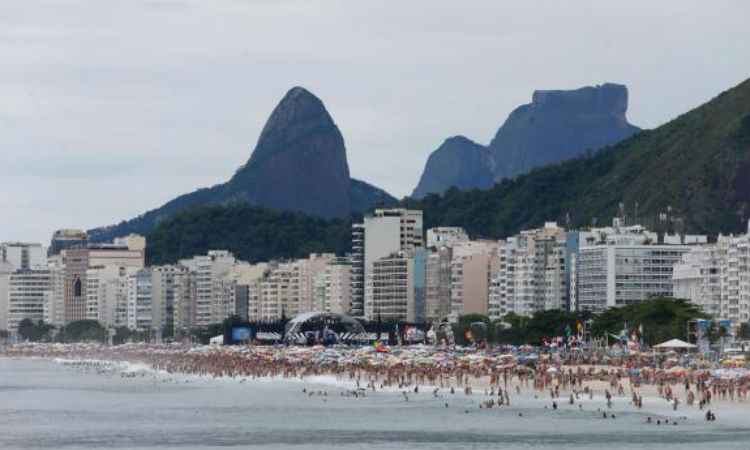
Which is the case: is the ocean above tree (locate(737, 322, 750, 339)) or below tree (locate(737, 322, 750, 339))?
below

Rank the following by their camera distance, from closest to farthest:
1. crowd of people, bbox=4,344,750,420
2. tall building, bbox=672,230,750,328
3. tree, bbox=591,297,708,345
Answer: crowd of people, bbox=4,344,750,420 < tree, bbox=591,297,708,345 < tall building, bbox=672,230,750,328

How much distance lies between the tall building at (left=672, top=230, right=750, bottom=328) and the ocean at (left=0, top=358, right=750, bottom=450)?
63973 mm

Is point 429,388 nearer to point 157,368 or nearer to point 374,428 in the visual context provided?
point 374,428

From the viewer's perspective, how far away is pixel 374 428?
87.4m

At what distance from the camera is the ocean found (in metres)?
79.1

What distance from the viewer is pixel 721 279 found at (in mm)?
183250

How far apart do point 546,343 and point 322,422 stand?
3225 inches

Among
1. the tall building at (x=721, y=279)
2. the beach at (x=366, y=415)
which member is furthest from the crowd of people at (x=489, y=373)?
the tall building at (x=721, y=279)

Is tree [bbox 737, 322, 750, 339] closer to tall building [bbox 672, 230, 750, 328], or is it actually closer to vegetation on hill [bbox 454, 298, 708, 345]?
vegetation on hill [bbox 454, 298, 708, 345]

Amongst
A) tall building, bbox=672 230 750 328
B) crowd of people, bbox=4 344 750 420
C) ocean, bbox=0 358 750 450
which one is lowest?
ocean, bbox=0 358 750 450

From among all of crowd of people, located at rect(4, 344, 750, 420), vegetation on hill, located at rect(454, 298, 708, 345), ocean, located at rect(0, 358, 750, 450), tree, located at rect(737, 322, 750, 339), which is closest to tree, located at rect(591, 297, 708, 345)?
vegetation on hill, located at rect(454, 298, 708, 345)

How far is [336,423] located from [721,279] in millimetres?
98114

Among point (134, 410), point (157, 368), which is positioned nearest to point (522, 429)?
point (134, 410)

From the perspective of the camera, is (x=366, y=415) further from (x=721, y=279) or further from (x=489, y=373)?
(x=721, y=279)
